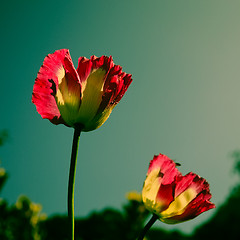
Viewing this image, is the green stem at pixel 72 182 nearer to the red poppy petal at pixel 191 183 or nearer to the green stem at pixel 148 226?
the green stem at pixel 148 226

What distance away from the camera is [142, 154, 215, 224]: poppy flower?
0.58 meters

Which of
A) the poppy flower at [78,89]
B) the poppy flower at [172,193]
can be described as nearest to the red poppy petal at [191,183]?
the poppy flower at [172,193]

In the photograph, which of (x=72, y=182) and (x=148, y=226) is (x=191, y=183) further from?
(x=72, y=182)

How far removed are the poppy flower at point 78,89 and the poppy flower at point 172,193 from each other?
185 mm

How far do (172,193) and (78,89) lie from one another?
0.29 m

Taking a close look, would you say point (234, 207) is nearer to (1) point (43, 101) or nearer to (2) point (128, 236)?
(2) point (128, 236)

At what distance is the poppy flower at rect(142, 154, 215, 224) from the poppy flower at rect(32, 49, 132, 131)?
185 mm

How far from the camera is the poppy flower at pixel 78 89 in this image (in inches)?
20.8

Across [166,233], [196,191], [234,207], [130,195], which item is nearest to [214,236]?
[234,207]

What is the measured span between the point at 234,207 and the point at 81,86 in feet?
62.7

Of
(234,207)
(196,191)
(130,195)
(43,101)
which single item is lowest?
(196,191)

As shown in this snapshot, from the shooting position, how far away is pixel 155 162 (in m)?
0.63

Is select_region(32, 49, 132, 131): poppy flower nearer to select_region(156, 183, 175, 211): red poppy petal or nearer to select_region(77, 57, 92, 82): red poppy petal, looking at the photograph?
select_region(77, 57, 92, 82): red poppy petal

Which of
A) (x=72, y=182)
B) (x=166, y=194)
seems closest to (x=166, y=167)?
(x=166, y=194)
